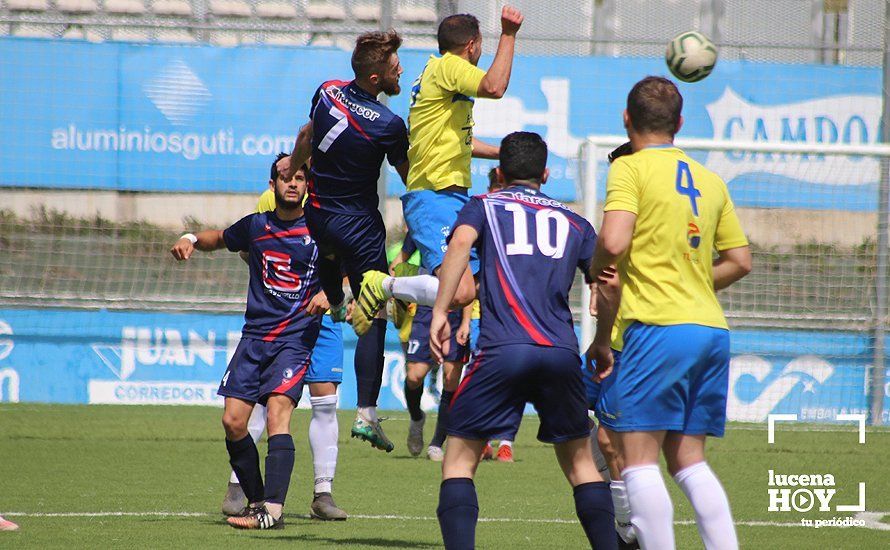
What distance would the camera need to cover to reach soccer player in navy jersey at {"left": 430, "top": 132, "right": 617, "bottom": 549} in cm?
494

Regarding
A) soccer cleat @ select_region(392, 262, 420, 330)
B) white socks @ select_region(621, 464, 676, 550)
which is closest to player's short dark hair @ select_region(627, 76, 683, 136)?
white socks @ select_region(621, 464, 676, 550)

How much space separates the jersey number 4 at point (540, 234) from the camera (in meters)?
4.98

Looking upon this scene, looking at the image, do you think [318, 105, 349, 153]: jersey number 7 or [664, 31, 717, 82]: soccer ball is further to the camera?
[664, 31, 717, 82]: soccer ball

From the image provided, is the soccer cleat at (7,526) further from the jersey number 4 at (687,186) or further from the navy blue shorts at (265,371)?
the jersey number 4 at (687,186)

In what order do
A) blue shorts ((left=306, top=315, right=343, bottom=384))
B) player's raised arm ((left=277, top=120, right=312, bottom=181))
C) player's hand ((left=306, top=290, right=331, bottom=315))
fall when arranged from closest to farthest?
1. player's raised arm ((left=277, top=120, right=312, bottom=181))
2. player's hand ((left=306, top=290, right=331, bottom=315))
3. blue shorts ((left=306, top=315, right=343, bottom=384))

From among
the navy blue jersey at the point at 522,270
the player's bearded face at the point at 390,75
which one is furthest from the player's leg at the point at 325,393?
the navy blue jersey at the point at 522,270

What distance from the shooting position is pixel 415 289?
6410mm

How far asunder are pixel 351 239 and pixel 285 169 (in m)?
0.69

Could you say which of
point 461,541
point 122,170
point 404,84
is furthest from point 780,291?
point 461,541

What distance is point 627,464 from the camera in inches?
189

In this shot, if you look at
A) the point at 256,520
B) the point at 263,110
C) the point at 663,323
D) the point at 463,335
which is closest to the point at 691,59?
the point at 463,335

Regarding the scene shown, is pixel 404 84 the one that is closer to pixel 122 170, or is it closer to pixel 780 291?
pixel 122 170

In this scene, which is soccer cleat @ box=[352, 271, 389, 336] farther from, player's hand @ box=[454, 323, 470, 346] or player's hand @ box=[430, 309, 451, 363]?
player's hand @ box=[430, 309, 451, 363]

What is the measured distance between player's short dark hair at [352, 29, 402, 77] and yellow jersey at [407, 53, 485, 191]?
1.13 ft
